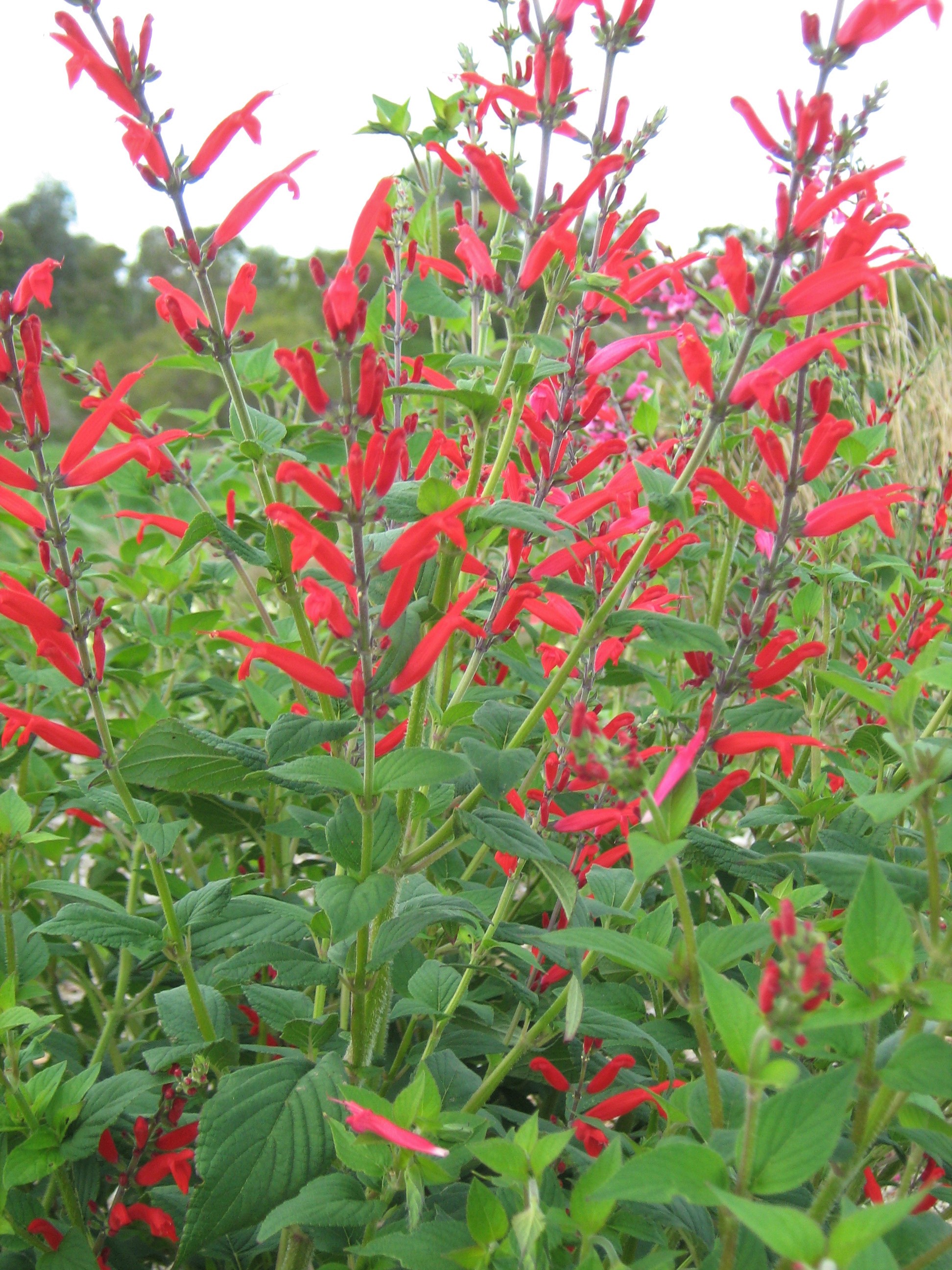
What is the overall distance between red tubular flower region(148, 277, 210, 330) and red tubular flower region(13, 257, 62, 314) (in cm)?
14

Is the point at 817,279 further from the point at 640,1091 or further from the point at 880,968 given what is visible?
the point at 640,1091

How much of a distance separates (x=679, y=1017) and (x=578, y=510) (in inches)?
32.3

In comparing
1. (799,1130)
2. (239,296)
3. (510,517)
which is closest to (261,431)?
(239,296)

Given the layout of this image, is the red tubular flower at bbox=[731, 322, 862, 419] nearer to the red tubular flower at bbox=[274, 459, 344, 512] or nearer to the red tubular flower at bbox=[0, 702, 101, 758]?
the red tubular flower at bbox=[274, 459, 344, 512]

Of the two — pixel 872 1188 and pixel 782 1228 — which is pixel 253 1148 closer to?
pixel 782 1228

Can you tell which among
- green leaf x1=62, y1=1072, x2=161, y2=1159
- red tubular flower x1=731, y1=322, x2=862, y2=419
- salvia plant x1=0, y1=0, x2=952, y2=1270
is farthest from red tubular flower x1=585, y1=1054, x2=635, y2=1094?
red tubular flower x1=731, y1=322, x2=862, y2=419

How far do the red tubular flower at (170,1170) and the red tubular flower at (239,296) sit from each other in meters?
1.20

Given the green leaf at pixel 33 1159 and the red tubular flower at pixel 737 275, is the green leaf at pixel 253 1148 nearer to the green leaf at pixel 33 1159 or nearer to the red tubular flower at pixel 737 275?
the green leaf at pixel 33 1159

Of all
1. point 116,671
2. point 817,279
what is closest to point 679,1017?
point 817,279

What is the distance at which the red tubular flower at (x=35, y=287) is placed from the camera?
120 cm

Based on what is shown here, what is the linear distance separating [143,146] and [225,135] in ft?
0.46

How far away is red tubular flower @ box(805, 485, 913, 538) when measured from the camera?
1190 millimetres

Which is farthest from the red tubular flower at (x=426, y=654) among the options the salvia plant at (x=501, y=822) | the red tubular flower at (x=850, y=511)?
the red tubular flower at (x=850, y=511)

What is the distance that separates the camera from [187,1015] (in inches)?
51.8
